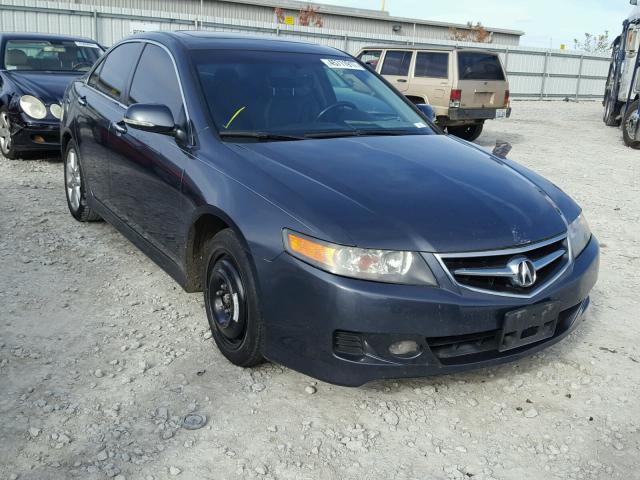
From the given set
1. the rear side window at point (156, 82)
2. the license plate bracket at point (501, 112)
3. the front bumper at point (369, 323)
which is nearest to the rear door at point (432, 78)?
the license plate bracket at point (501, 112)

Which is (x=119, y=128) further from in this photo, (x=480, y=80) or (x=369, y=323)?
(x=480, y=80)

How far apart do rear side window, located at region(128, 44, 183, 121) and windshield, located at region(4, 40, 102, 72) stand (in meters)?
4.93

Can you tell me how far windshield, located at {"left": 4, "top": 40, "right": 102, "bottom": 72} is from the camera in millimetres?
8547

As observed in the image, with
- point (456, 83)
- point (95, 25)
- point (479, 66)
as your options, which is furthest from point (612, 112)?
point (95, 25)

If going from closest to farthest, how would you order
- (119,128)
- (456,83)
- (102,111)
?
(119,128)
(102,111)
(456,83)

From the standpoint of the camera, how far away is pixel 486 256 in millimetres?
2771

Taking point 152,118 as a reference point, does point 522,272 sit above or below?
below

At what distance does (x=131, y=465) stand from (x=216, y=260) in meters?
1.09

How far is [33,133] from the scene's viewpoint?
25.5 feet

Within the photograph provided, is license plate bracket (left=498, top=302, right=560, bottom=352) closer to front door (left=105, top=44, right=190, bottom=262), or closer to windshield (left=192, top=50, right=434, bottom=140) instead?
windshield (left=192, top=50, right=434, bottom=140)

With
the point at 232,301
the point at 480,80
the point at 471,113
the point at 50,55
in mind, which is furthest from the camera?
the point at 480,80

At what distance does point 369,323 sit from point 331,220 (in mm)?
464

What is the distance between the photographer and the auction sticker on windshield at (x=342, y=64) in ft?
14.4

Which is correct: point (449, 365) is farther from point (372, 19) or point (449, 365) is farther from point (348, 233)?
point (372, 19)
